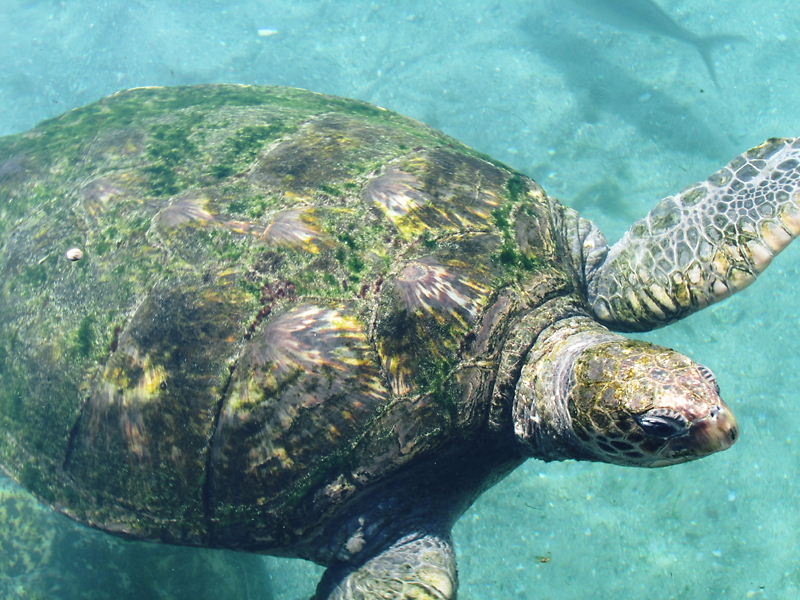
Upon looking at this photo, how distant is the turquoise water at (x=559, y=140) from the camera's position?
529cm

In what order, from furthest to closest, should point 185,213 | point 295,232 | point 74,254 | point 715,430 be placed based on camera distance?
1. point 74,254
2. point 185,213
3. point 295,232
4. point 715,430

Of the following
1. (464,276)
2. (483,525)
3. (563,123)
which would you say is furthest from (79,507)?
(563,123)

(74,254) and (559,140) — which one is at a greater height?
(74,254)

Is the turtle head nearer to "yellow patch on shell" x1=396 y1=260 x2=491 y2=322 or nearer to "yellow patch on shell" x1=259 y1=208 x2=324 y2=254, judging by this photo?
"yellow patch on shell" x1=396 y1=260 x2=491 y2=322

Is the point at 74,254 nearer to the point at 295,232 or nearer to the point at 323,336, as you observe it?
the point at 295,232

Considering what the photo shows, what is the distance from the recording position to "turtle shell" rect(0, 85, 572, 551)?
276 centimetres

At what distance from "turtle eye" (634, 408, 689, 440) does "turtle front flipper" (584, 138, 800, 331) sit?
5.50 ft

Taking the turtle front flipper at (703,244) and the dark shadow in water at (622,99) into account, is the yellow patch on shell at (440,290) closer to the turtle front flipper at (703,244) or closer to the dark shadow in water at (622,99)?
the turtle front flipper at (703,244)

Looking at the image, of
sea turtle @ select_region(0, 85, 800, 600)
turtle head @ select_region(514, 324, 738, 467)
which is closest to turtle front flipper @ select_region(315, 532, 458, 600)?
sea turtle @ select_region(0, 85, 800, 600)

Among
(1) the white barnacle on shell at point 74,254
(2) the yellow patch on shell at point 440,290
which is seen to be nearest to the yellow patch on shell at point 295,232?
(2) the yellow patch on shell at point 440,290

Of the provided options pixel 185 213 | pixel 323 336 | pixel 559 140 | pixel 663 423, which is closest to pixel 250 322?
pixel 323 336

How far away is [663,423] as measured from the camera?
215cm

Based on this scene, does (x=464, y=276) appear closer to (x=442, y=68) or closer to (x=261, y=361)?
(x=261, y=361)

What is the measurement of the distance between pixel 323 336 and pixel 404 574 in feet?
4.44
